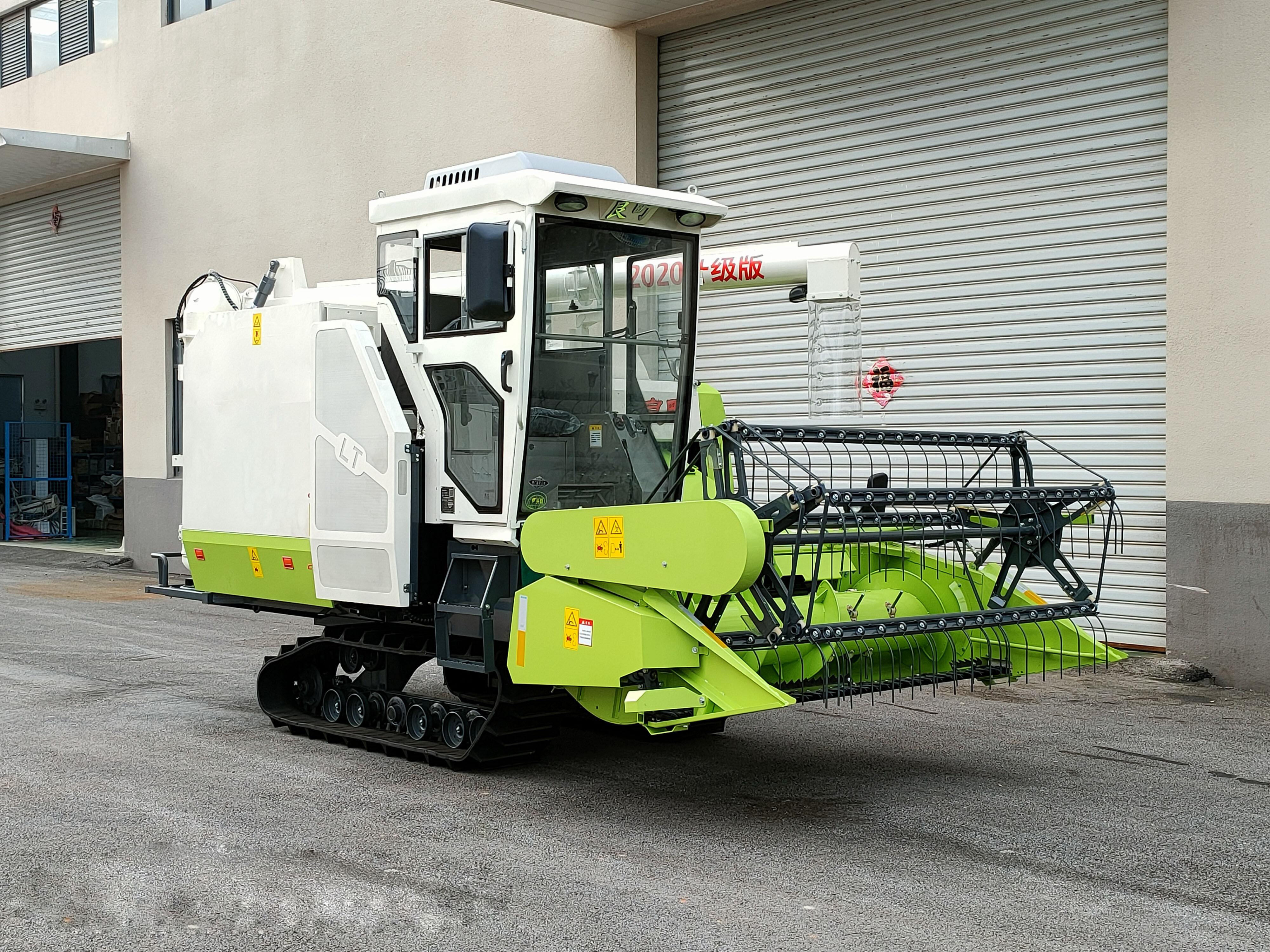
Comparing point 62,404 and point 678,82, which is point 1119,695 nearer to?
point 678,82

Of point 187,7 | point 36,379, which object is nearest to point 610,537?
point 187,7

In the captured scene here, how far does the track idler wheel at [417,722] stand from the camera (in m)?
7.17

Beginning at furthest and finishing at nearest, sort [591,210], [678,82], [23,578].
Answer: [23,578] → [678,82] → [591,210]

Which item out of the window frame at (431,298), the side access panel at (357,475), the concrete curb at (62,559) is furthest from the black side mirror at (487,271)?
the concrete curb at (62,559)

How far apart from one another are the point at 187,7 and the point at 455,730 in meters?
15.1

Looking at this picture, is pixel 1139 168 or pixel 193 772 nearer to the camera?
pixel 193 772

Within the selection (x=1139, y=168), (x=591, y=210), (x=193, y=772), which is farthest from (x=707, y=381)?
(x=193, y=772)

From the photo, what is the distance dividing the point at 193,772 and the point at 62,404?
23.8 metres

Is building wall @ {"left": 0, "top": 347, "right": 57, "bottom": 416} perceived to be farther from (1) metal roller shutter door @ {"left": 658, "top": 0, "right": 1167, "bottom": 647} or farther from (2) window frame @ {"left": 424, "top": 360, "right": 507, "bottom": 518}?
(2) window frame @ {"left": 424, "top": 360, "right": 507, "bottom": 518}

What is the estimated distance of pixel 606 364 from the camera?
7070 mm

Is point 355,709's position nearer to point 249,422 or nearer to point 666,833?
point 249,422

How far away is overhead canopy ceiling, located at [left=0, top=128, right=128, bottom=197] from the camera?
60.5 ft

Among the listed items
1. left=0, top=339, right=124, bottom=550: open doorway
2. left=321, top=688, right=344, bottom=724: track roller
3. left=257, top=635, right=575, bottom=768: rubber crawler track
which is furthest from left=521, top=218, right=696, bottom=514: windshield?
left=0, top=339, right=124, bottom=550: open doorway

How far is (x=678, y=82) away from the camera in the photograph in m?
13.2
